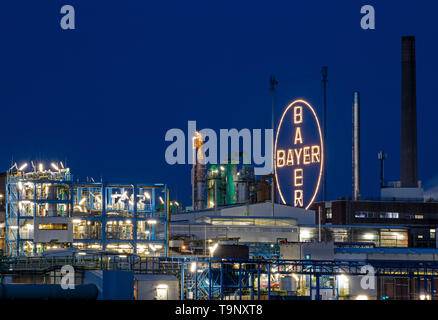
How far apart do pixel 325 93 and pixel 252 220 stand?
2440cm

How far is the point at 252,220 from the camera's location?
7369 cm

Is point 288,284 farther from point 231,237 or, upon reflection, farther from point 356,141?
point 356,141

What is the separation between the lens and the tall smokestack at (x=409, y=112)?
92.1 metres

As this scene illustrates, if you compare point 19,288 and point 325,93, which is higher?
point 325,93

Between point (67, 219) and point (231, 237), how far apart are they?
1670cm

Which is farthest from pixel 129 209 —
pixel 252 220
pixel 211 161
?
pixel 211 161

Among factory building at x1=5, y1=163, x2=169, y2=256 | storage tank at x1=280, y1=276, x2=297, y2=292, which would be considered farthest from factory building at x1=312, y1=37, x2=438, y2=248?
storage tank at x1=280, y1=276, x2=297, y2=292

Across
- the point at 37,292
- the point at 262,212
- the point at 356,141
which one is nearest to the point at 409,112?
the point at 356,141

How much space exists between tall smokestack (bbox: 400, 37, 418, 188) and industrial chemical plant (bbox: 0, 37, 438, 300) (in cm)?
13

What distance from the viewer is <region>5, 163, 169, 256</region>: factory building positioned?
65938mm

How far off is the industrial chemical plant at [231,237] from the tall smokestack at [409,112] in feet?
0.44

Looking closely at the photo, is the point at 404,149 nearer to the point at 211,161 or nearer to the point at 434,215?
the point at 434,215

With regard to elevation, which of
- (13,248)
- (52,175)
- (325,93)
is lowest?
(13,248)

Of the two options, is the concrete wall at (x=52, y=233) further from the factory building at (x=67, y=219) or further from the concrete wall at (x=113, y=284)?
the concrete wall at (x=113, y=284)
